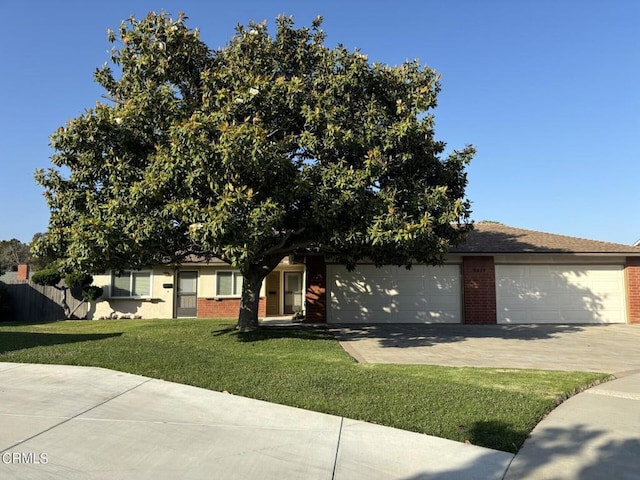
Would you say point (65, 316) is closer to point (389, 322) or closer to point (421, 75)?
point (389, 322)

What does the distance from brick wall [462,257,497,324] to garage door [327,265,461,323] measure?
410 mm

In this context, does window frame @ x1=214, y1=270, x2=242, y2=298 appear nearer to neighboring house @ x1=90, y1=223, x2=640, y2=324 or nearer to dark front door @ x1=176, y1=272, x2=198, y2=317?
dark front door @ x1=176, y1=272, x2=198, y2=317

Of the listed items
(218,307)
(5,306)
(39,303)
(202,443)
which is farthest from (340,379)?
(5,306)

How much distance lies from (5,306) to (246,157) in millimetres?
19113

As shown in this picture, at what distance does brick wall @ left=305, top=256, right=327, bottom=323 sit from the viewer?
18047mm

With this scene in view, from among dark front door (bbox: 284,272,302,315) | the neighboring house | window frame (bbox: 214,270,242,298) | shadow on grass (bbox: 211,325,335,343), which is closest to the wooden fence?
window frame (bbox: 214,270,242,298)

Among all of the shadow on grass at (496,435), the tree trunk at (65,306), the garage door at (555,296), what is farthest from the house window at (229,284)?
the shadow on grass at (496,435)

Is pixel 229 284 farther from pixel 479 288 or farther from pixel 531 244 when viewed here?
pixel 531 244

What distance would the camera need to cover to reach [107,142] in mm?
10414

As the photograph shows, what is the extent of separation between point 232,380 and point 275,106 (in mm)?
5887

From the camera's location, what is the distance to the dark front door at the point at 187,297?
2064cm

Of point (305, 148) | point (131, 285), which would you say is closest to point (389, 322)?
point (305, 148)

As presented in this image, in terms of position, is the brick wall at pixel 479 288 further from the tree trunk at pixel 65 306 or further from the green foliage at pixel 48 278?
the green foliage at pixel 48 278

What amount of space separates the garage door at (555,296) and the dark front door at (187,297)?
12.4 meters
